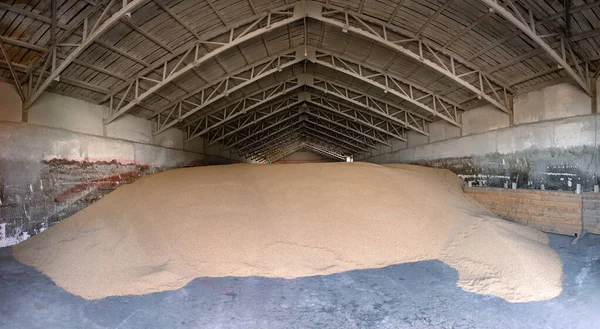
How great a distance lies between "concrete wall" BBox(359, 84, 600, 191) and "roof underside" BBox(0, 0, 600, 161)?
1.74 ft

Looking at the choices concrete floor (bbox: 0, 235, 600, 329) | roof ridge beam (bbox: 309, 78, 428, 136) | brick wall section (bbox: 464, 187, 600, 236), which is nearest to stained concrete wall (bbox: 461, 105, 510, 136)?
roof ridge beam (bbox: 309, 78, 428, 136)

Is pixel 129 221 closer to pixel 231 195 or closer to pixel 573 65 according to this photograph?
pixel 231 195

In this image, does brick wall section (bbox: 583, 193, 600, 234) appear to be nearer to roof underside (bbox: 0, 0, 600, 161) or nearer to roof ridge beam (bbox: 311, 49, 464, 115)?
roof underside (bbox: 0, 0, 600, 161)

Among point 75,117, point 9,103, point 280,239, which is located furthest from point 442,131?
point 9,103

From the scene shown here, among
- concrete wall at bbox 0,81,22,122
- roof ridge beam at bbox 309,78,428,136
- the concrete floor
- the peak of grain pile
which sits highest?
roof ridge beam at bbox 309,78,428,136

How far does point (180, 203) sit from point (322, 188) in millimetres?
3513

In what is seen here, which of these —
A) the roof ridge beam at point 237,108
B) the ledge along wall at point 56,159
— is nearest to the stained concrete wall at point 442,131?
the roof ridge beam at point 237,108

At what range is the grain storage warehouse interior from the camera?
408cm

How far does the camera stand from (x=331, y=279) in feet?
15.4

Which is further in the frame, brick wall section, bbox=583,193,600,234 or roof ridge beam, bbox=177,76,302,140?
roof ridge beam, bbox=177,76,302,140

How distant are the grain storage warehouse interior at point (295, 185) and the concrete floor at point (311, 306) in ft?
0.10

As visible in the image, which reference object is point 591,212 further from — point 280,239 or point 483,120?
point 280,239

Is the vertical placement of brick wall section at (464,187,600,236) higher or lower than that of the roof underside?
lower

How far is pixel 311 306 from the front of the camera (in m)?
3.85
